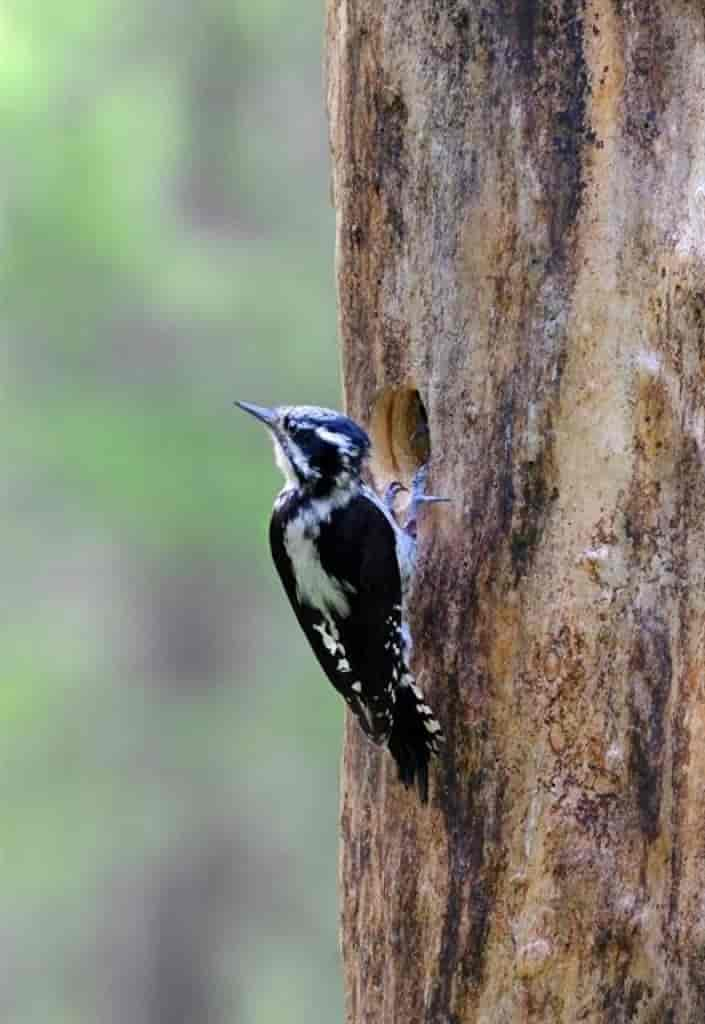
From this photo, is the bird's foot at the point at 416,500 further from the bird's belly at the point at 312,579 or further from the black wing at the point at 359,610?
the bird's belly at the point at 312,579

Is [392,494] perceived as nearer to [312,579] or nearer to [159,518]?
[312,579]

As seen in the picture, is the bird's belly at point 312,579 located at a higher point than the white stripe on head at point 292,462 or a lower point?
lower

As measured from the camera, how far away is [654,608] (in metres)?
3.60

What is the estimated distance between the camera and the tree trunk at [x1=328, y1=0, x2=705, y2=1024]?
358cm

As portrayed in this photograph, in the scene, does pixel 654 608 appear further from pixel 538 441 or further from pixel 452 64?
pixel 452 64

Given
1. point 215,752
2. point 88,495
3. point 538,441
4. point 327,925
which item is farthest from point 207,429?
point 538,441

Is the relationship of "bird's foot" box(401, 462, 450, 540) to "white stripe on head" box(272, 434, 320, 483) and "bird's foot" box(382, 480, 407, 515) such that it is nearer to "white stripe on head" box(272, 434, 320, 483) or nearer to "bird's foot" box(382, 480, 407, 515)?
"bird's foot" box(382, 480, 407, 515)

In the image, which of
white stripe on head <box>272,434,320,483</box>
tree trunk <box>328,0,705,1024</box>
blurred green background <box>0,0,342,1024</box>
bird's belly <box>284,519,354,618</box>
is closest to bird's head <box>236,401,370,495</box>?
white stripe on head <box>272,434,320,483</box>

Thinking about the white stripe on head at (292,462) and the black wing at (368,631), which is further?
the white stripe on head at (292,462)

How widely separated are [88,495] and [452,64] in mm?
6087

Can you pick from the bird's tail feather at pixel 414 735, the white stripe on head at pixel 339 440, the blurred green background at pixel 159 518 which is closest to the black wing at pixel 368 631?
the bird's tail feather at pixel 414 735

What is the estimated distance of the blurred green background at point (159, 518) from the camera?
30.0ft

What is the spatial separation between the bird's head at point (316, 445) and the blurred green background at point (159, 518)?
4571 mm

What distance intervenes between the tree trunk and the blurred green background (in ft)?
16.9
